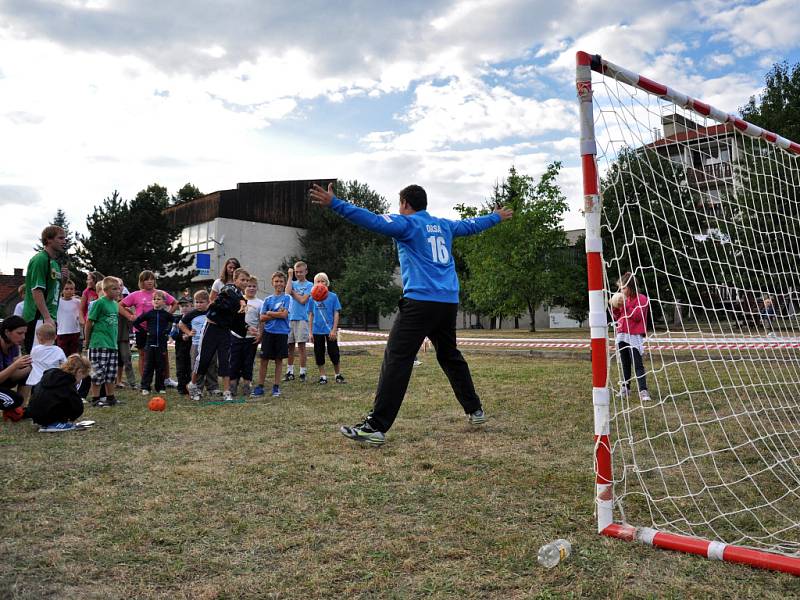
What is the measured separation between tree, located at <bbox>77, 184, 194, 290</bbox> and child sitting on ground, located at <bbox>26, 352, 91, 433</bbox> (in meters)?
34.5

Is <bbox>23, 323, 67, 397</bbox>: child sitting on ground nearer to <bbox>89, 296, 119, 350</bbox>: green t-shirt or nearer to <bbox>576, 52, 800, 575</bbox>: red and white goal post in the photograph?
<bbox>89, 296, 119, 350</bbox>: green t-shirt

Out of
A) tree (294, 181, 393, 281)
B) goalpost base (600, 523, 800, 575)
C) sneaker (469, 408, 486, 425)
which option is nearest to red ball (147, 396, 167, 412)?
sneaker (469, 408, 486, 425)

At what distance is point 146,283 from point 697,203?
760cm

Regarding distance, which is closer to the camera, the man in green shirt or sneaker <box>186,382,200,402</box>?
the man in green shirt

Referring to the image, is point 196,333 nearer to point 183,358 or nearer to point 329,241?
point 183,358

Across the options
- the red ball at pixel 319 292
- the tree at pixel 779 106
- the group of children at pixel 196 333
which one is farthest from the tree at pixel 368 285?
the red ball at pixel 319 292

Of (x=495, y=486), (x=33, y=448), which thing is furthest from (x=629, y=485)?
(x=33, y=448)

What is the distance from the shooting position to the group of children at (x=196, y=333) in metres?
7.56

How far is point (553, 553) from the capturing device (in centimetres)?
258

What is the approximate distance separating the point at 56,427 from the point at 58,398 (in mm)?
283

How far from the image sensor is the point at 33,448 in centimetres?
491

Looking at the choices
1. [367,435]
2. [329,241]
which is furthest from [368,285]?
[367,435]

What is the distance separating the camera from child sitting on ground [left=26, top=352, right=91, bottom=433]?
5.65 meters

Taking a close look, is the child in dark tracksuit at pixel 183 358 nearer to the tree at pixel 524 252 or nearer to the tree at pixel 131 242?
the tree at pixel 524 252
